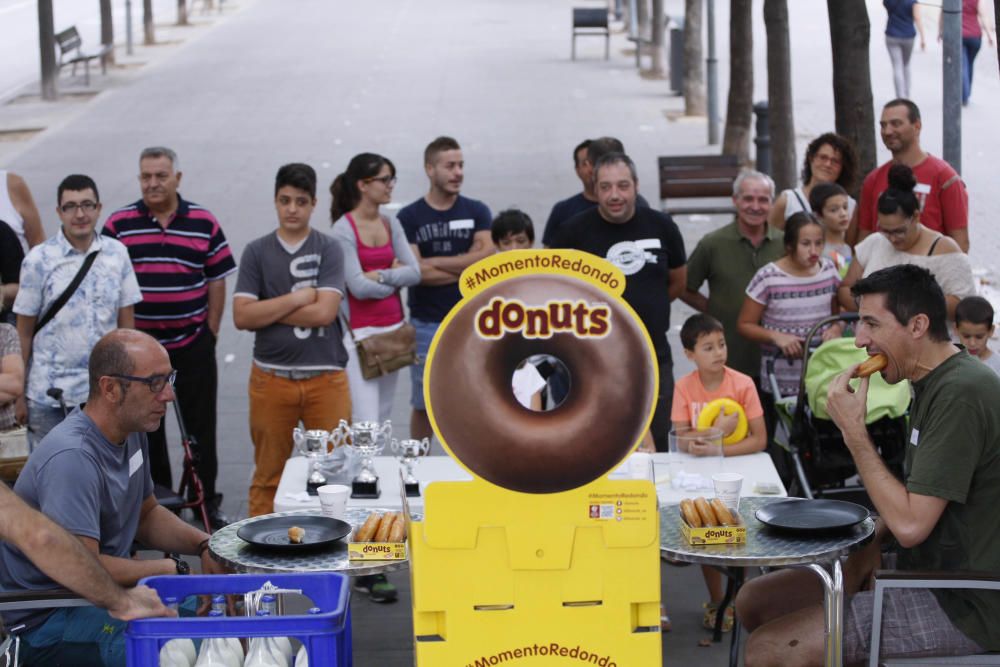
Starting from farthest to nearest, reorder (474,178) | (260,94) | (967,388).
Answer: (260,94) → (474,178) → (967,388)

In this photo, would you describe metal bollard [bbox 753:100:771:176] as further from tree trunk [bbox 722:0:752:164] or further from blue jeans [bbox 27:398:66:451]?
blue jeans [bbox 27:398:66:451]

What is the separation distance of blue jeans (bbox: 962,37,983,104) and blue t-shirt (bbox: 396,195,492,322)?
13021 mm

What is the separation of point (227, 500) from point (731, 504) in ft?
11.8

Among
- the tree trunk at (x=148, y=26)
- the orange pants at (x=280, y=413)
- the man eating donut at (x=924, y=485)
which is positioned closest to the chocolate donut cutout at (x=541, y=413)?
the man eating donut at (x=924, y=485)

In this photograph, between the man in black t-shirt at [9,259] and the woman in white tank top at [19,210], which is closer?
the man in black t-shirt at [9,259]

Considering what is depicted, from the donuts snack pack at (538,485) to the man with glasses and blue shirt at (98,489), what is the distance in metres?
1.48

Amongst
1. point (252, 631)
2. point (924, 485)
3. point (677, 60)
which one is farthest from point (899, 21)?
point (252, 631)

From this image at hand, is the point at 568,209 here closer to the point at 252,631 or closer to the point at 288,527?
the point at 288,527

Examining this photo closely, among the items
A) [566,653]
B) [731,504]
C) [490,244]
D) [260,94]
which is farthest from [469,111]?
[566,653]

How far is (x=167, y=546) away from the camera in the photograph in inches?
221

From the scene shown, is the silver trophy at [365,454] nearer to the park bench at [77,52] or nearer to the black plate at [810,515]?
the black plate at [810,515]

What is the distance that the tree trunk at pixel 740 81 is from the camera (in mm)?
16734

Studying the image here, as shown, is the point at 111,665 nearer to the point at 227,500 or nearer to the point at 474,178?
the point at 227,500

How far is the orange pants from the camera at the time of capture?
7.36m
